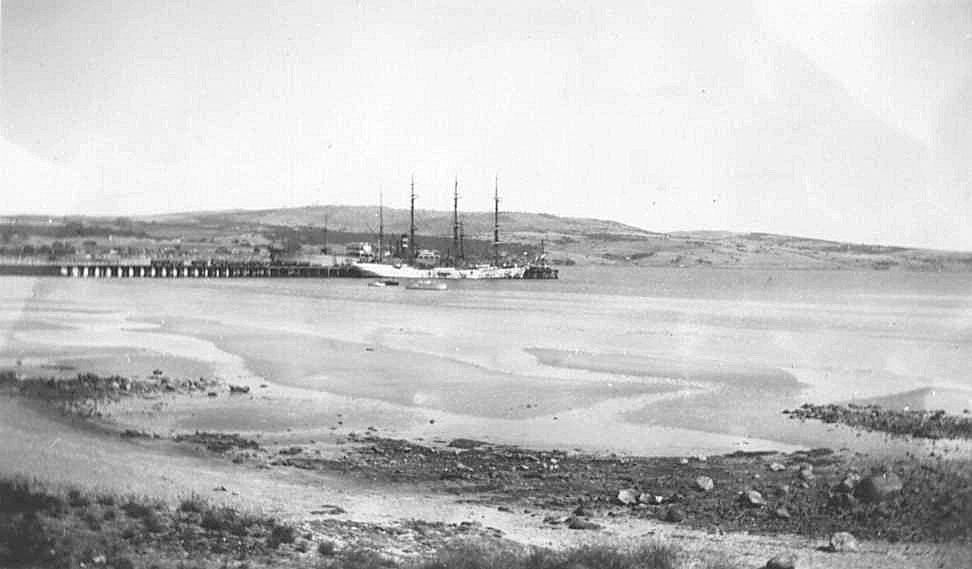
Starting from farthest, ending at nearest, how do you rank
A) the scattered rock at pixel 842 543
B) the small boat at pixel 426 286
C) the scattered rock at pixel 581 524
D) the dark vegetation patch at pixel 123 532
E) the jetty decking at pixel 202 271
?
the small boat at pixel 426 286 < the jetty decking at pixel 202 271 < the scattered rock at pixel 581 524 < the scattered rock at pixel 842 543 < the dark vegetation patch at pixel 123 532

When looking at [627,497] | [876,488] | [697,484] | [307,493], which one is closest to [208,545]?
[307,493]

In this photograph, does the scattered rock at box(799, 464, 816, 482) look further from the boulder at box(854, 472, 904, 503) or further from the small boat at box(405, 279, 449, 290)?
the small boat at box(405, 279, 449, 290)

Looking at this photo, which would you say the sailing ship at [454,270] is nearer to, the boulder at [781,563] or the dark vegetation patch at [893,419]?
the dark vegetation patch at [893,419]

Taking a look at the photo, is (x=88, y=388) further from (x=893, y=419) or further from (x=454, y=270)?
(x=454, y=270)

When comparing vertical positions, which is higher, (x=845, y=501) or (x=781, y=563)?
(x=845, y=501)

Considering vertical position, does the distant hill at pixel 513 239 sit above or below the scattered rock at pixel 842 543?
above

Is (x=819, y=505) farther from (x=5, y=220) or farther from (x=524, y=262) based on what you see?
(x=524, y=262)

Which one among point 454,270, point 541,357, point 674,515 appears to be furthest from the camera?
point 454,270

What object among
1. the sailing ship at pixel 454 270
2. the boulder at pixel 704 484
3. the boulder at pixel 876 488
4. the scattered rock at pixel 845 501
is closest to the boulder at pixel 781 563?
the scattered rock at pixel 845 501
